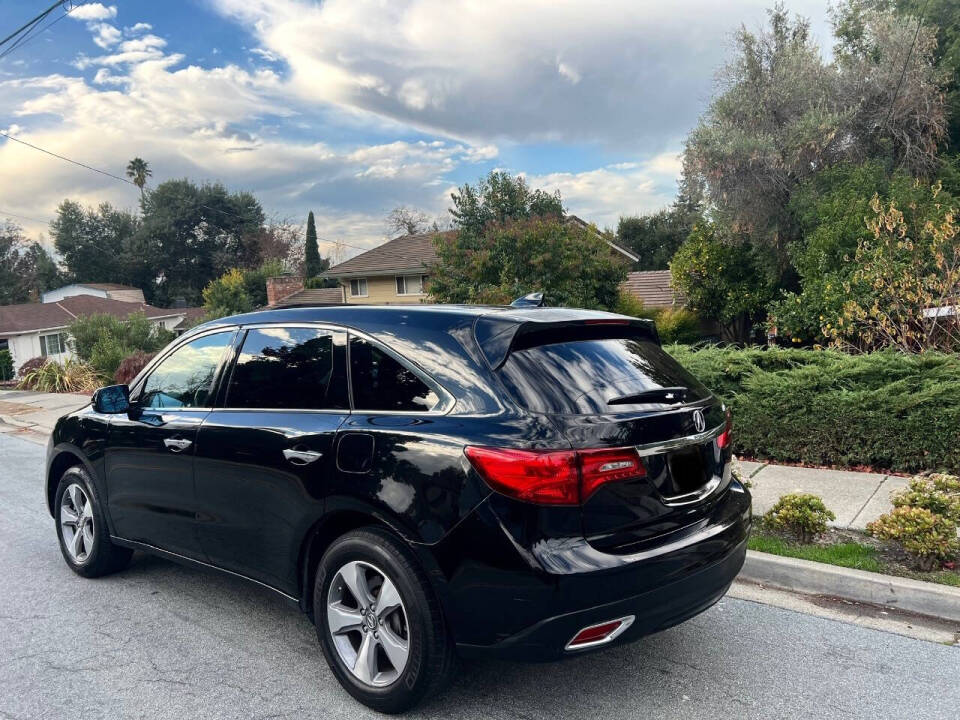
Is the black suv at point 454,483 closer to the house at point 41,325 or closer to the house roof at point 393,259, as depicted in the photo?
the house roof at point 393,259

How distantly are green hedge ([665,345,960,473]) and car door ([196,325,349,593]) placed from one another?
5143 mm

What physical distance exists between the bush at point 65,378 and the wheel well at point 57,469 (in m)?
15.6

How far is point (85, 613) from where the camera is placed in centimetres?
424

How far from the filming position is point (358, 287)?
1438 inches

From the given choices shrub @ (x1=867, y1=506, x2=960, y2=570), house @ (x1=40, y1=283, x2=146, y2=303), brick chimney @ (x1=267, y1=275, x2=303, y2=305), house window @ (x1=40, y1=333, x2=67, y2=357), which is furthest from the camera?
house @ (x1=40, y1=283, x2=146, y2=303)

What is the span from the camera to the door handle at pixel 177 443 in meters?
3.84

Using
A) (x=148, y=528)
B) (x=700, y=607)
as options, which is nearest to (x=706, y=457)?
(x=700, y=607)

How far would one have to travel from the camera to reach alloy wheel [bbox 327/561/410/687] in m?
2.94

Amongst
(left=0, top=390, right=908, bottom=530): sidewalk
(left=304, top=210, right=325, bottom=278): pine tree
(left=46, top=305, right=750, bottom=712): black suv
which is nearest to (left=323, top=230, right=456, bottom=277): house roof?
(left=304, top=210, right=325, bottom=278): pine tree

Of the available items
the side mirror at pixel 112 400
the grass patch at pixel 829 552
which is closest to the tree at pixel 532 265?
the grass patch at pixel 829 552

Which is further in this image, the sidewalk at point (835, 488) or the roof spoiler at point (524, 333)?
the sidewalk at point (835, 488)

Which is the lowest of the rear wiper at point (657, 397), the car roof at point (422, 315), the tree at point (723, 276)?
the rear wiper at point (657, 397)

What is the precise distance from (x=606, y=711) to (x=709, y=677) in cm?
59

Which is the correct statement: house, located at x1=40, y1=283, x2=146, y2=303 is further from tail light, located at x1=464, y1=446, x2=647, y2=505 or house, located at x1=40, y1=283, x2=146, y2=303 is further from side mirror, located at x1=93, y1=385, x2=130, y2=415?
tail light, located at x1=464, y1=446, x2=647, y2=505
